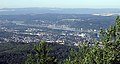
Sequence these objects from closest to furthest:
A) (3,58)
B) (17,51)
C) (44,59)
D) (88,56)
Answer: (88,56), (44,59), (3,58), (17,51)

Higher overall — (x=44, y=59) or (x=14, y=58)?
(x=44, y=59)

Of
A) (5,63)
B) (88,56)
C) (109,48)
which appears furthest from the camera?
(5,63)

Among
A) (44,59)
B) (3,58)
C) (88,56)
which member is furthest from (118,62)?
(3,58)

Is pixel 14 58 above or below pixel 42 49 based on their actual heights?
below

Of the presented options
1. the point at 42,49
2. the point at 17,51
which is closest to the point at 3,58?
the point at 17,51

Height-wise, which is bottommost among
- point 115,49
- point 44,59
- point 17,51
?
point 17,51

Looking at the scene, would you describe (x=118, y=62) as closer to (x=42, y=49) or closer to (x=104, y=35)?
(x=104, y=35)

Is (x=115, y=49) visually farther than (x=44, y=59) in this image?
No

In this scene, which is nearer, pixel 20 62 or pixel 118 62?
pixel 118 62

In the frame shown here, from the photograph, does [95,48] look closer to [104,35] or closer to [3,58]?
[104,35]
